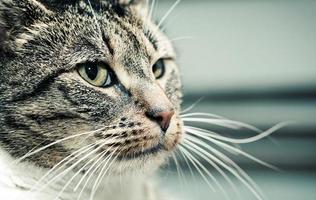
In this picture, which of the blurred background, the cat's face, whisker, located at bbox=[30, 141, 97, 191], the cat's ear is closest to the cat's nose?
the cat's face

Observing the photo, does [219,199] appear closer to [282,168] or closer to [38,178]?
[282,168]

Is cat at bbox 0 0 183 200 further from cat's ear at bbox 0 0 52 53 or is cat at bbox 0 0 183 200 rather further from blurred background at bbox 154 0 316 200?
blurred background at bbox 154 0 316 200

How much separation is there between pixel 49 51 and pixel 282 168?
3.33ft

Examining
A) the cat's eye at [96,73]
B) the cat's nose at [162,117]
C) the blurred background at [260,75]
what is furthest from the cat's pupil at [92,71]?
the blurred background at [260,75]

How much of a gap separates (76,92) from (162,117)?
0.47 ft

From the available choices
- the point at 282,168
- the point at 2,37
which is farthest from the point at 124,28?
the point at 282,168

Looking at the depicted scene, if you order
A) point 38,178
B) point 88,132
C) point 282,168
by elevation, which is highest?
point 282,168

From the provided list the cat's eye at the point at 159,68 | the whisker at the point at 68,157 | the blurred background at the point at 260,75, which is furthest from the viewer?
the blurred background at the point at 260,75

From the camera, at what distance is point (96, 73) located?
861 millimetres

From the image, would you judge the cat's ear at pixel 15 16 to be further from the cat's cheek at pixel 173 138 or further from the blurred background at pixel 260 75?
the blurred background at pixel 260 75

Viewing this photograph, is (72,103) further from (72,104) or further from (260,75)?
(260,75)

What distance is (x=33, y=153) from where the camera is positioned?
0.82 metres

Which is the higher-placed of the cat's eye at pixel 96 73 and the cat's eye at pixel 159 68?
the cat's eye at pixel 159 68

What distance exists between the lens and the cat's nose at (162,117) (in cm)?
83
